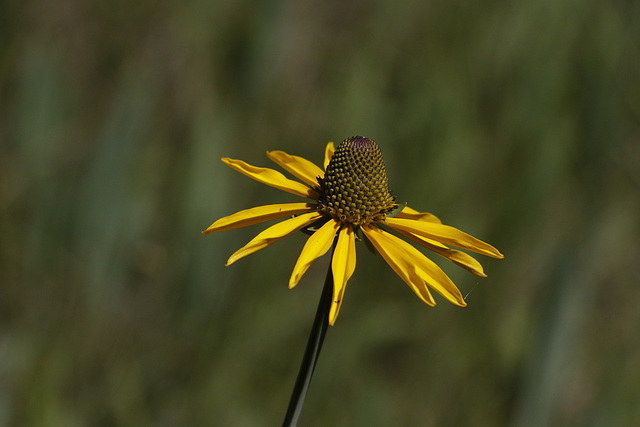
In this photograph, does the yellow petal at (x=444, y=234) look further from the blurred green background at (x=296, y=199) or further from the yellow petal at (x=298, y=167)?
the blurred green background at (x=296, y=199)

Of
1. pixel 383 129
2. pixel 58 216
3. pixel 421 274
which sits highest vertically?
pixel 383 129

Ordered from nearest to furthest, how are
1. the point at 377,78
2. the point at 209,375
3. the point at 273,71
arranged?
the point at 209,375 → the point at 273,71 → the point at 377,78

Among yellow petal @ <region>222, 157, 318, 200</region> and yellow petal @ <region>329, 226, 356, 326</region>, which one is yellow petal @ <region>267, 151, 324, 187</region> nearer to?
yellow petal @ <region>222, 157, 318, 200</region>

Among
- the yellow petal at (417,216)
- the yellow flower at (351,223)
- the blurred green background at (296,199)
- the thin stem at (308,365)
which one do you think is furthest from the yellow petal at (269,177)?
the blurred green background at (296,199)

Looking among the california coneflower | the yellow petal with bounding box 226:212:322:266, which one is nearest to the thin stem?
the california coneflower

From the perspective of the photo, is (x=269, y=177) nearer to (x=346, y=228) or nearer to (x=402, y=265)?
(x=346, y=228)

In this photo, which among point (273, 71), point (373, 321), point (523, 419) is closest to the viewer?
point (523, 419)

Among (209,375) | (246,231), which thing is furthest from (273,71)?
(209,375)

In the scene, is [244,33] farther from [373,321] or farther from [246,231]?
[373,321]
